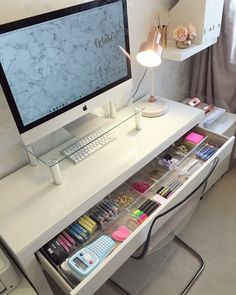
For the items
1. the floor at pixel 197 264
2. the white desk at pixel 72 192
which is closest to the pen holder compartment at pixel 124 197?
the white desk at pixel 72 192

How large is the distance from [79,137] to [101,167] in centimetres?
21

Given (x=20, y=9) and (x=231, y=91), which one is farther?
(x=231, y=91)

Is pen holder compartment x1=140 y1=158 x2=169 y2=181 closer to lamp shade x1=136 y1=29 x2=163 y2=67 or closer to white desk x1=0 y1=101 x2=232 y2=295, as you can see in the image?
white desk x1=0 y1=101 x2=232 y2=295

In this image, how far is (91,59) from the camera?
3.81 feet

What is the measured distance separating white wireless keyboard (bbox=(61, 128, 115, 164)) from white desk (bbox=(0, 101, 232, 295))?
24 mm

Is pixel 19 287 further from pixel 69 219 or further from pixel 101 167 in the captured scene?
pixel 101 167

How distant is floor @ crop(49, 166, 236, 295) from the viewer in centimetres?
142

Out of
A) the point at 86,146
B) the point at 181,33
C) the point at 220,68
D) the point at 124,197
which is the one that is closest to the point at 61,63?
the point at 86,146

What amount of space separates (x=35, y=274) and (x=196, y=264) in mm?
908

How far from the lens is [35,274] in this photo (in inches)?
39.3

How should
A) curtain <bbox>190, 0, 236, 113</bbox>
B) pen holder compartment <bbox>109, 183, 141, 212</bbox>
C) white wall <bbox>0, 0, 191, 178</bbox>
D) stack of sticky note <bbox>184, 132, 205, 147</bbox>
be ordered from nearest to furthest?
1. white wall <bbox>0, 0, 191, 178</bbox>
2. pen holder compartment <bbox>109, 183, 141, 212</bbox>
3. stack of sticky note <bbox>184, 132, 205, 147</bbox>
4. curtain <bbox>190, 0, 236, 113</bbox>

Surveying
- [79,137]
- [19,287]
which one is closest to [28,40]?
[79,137]

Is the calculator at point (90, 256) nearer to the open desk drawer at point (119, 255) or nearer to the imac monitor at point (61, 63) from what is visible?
the open desk drawer at point (119, 255)

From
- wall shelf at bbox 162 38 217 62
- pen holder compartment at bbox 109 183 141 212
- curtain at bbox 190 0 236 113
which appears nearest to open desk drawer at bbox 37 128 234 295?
pen holder compartment at bbox 109 183 141 212
